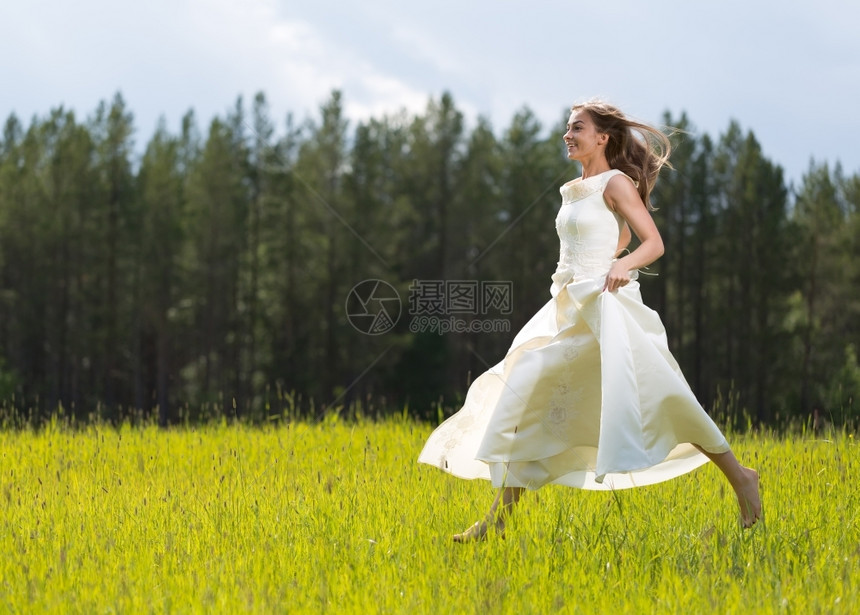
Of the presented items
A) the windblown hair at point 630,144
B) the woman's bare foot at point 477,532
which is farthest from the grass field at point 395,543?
the windblown hair at point 630,144

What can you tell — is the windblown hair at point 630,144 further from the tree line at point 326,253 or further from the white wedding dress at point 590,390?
the tree line at point 326,253

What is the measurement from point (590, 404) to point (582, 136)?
4.27 ft

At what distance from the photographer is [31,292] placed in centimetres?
3734

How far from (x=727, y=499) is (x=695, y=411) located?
98cm

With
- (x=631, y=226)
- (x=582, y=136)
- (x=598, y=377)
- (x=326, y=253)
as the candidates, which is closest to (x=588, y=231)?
(x=631, y=226)

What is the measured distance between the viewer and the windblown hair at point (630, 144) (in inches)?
167

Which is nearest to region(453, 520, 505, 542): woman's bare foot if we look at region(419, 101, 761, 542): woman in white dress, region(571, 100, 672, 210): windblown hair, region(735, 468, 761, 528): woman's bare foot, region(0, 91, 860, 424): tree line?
region(419, 101, 761, 542): woman in white dress

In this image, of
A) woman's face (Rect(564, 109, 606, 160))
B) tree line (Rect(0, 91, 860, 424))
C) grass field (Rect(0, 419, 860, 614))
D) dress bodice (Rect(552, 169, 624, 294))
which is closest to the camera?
grass field (Rect(0, 419, 860, 614))

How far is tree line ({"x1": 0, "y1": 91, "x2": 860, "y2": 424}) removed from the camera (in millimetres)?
35000

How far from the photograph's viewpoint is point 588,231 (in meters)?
4.05

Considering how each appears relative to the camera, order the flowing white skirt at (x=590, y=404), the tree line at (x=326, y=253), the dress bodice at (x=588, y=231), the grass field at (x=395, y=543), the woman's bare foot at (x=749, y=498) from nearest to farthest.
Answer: the grass field at (x=395, y=543) → the flowing white skirt at (x=590, y=404) → the woman's bare foot at (x=749, y=498) → the dress bodice at (x=588, y=231) → the tree line at (x=326, y=253)

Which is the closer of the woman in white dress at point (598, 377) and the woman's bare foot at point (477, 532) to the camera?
the woman's bare foot at point (477, 532)

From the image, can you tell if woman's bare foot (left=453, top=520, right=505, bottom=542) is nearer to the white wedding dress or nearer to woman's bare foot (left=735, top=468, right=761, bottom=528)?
the white wedding dress

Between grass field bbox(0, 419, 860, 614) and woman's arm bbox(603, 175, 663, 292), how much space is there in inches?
39.4
